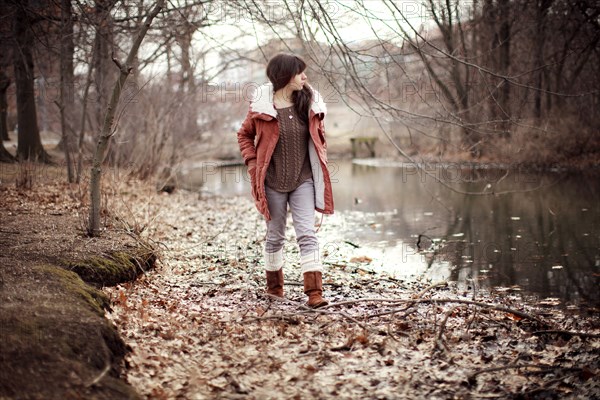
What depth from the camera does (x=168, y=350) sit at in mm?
3945

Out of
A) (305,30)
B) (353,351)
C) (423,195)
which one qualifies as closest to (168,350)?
(353,351)

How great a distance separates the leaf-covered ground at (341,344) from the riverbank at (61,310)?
0.23 m

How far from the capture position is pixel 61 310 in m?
3.70

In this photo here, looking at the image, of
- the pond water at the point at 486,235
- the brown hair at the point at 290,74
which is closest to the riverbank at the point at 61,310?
the brown hair at the point at 290,74

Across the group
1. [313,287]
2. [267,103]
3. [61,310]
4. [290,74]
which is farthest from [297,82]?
[61,310]

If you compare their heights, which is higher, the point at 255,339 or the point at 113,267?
the point at 113,267

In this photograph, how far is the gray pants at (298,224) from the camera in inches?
200

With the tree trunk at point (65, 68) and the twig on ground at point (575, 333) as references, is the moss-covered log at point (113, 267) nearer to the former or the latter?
the twig on ground at point (575, 333)

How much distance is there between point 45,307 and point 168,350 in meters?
0.81

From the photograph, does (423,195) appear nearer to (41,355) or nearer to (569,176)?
(569,176)

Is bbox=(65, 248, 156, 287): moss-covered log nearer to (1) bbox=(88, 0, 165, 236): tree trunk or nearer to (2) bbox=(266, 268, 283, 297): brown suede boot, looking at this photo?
(1) bbox=(88, 0, 165, 236): tree trunk

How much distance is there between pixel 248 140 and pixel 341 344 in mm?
2040

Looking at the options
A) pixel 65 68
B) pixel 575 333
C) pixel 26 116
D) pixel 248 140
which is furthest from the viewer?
pixel 26 116

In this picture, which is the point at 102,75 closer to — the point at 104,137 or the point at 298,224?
the point at 104,137
